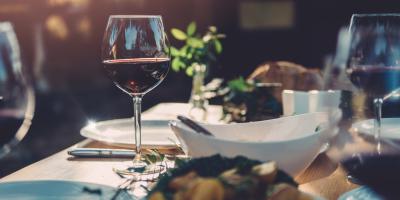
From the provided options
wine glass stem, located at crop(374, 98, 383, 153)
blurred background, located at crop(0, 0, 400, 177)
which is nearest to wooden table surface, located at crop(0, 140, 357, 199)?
wine glass stem, located at crop(374, 98, 383, 153)

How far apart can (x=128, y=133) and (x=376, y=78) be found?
524mm

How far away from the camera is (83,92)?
18.3 feet

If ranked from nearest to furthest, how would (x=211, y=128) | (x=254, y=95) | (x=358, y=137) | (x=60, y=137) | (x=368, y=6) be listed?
(x=211, y=128) → (x=358, y=137) → (x=254, y=95) → (x=60, y=137) → (x=368, y=6)

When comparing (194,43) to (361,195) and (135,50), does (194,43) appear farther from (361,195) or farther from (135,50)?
(361,195)

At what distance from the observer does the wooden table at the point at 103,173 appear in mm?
859

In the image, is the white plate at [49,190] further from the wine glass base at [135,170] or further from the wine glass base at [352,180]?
the wine glass base at [352,180]

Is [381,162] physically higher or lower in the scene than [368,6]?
lower

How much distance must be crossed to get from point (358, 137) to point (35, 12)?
4.70 metres

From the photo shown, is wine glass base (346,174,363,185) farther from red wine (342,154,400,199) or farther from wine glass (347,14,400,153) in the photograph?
wine glass (347,14,400,153)

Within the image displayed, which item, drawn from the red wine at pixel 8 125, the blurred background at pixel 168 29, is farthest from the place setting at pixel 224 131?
the blurred background at pixel 168 29

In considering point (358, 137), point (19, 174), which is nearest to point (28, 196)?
point (19, 174)

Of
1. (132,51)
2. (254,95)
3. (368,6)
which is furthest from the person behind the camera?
(368,6)

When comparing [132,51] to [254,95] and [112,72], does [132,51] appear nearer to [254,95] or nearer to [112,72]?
[112,72]

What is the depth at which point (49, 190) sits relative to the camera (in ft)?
2.49
